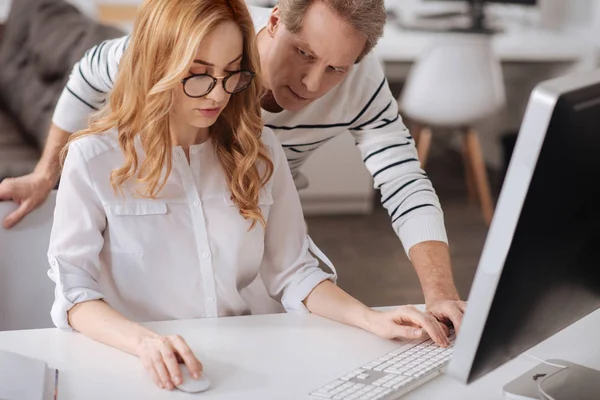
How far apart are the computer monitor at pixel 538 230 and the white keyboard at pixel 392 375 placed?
201 millimetres

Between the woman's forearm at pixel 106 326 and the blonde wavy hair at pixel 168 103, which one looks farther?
the blonde wavy hair at pixel 168 103

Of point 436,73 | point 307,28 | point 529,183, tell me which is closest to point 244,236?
point 307,28

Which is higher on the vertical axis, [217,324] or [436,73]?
[217,324]

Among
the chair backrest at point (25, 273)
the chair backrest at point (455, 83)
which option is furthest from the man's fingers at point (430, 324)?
the chair backrest at point (455, 83)

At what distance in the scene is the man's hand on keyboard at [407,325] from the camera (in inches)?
57.0

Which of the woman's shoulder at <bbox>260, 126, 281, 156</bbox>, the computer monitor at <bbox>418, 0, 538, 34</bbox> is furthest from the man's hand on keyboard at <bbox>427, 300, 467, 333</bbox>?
the computer monitor at <bbox>418, 0, 538, 34</bbox>

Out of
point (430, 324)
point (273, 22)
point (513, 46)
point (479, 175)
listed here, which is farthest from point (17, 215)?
point (513, 46)

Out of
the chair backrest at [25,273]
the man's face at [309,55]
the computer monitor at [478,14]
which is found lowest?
the computer monitor at [478,14]

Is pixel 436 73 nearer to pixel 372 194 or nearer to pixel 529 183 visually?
pixel 372 194

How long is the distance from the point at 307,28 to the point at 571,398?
0.76 m

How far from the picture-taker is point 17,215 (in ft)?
5.82

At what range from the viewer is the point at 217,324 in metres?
1.51

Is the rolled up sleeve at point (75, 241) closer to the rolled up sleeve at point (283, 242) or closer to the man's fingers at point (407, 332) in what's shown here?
the rolled up sleeve at point (283, 242)

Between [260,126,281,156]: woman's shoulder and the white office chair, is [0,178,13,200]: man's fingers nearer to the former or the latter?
[260,126,281,156]: woman's shoulder
